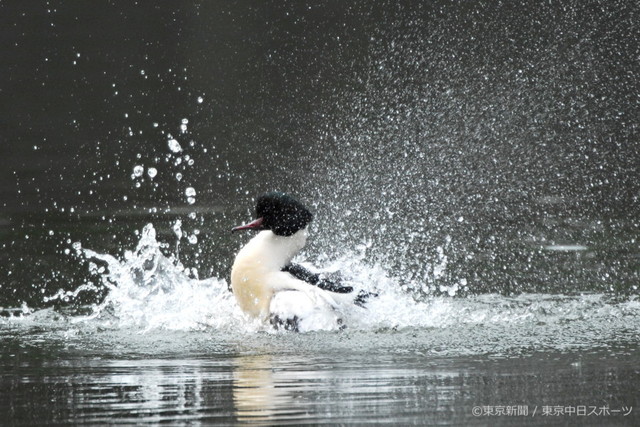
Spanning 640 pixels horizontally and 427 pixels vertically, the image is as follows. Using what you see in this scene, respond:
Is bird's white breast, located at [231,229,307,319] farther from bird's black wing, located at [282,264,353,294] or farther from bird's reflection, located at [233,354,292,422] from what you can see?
bird's reflection, located at [233,354,292,422]

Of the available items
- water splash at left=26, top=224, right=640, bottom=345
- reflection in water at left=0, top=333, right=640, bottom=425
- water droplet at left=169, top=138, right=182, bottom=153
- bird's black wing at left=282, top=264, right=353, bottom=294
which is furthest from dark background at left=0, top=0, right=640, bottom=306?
reflection in water at left=0, top=333, right=640, bottom=425

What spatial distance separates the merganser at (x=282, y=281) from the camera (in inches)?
280

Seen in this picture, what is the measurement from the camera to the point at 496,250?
383 inches

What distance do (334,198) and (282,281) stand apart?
4.09 meters

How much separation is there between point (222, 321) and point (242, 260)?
0.42 meters

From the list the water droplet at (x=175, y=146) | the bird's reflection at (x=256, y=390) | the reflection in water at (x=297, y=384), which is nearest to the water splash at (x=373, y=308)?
the reflection in water at (x=297, y=384)

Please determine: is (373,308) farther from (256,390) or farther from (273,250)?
(256,390)

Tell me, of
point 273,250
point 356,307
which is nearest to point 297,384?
point 356,307

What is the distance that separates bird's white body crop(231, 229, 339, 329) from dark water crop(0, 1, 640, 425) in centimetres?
19

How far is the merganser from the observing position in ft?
23.4

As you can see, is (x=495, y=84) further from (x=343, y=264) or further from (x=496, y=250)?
(x=343, y=264)

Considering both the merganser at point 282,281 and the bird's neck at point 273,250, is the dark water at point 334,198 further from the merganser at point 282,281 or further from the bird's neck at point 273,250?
the bird's neck at point 273,250

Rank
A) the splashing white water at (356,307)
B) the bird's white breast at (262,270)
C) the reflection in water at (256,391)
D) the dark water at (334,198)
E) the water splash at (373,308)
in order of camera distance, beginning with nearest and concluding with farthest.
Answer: the reflection in water at (256,391)
the dark water at (334,198)
the water splash at (373,308)
the splashing white water at (356,307)
the bird's white breast at (262,270)

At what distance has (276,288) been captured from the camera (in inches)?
292
